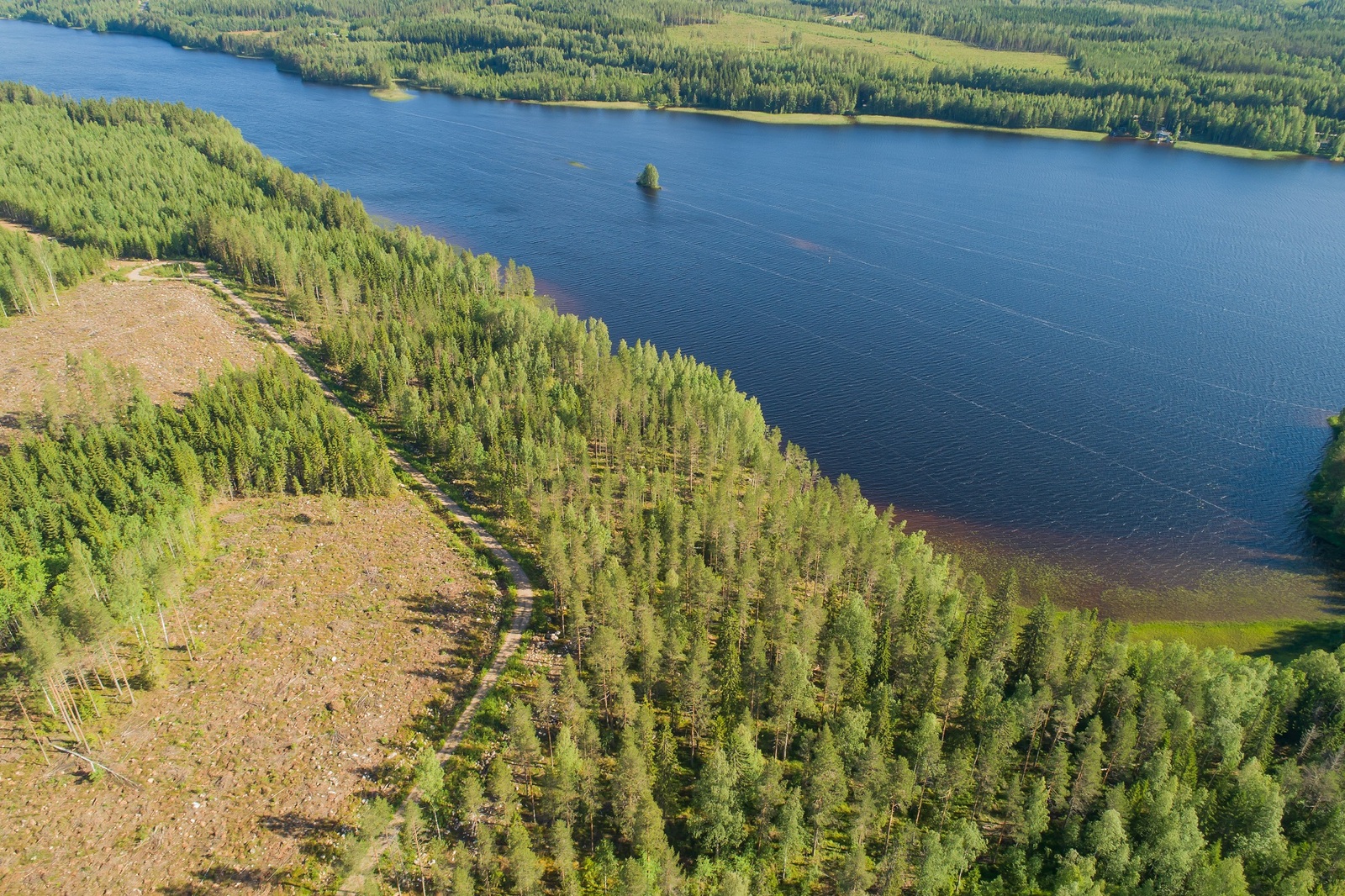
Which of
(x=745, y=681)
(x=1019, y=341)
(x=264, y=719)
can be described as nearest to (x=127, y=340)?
(x=264, y=719)

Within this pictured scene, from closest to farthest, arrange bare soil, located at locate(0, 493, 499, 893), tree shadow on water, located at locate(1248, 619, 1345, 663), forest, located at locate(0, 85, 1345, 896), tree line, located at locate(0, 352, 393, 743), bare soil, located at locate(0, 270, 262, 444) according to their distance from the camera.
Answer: bare soil, located at locate(0, 493, 499, 893), forest, located at locate(0, 85, 1345, 896), tree line, located at locate(0, 352, 393, 743), tree shadow on water, located at locate(1248, 619, 1345, 663), bare soil, located at locate(0, 270, 262, 444)

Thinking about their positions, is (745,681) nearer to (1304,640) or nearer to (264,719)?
(264,719)

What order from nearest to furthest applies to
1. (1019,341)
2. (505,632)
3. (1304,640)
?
(505,632), (1304,640), (1019,341)

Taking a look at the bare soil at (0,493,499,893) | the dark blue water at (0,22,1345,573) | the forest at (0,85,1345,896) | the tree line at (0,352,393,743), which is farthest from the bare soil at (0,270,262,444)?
the dark blue water at (0,22,1345,573)

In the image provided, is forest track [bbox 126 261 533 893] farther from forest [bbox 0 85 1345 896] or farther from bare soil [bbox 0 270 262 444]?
bare soil [bbox 0 270 262 444]

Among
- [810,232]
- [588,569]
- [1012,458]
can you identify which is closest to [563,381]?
[588,569]

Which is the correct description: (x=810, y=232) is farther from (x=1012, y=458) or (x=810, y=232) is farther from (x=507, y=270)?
(x=1012, y=458)

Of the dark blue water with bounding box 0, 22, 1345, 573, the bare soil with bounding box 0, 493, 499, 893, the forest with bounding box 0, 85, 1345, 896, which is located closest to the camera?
the bare soil with bounding box 0, 493, 499, 893
